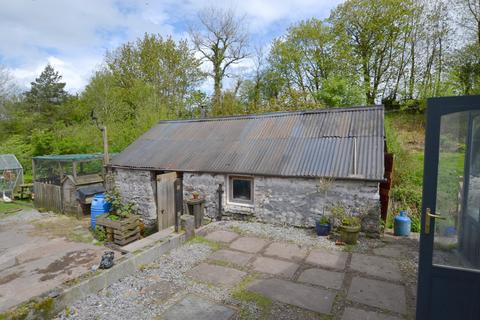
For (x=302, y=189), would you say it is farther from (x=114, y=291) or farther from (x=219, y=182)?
(x=114, y=291)

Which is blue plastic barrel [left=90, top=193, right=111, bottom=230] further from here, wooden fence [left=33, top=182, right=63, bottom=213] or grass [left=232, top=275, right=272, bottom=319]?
grass [left=232, top=275, right=272, bottom=319]

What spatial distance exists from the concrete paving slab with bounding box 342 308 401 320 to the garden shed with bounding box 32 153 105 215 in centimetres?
962

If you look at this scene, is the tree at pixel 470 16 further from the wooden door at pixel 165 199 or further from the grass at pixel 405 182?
the wooden door at pixel 165 199

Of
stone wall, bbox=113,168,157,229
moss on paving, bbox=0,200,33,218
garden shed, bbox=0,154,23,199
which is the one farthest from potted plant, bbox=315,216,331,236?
garden shed, bbox=0,154,23,199

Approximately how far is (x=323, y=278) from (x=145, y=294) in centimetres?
267

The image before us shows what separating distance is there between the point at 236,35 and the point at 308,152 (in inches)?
658

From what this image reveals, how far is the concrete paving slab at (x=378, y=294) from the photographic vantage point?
3.29 metres

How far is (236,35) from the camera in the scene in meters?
20.1

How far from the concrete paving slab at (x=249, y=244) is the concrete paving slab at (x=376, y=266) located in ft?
5.72

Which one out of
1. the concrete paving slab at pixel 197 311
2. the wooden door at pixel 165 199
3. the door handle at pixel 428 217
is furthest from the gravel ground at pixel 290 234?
the door handle at pixel 428 217

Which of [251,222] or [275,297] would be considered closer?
[275,297]

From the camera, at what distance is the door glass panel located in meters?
2.40

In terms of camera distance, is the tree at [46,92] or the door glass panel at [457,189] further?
the tree at [46,92]

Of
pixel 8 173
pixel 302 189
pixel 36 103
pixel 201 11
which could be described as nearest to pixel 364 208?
pixel 302 189
